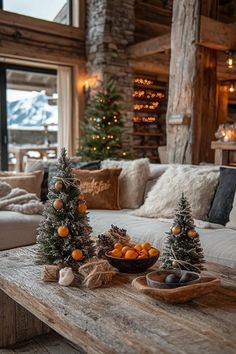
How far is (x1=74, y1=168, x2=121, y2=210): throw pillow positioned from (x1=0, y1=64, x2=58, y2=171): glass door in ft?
11.2

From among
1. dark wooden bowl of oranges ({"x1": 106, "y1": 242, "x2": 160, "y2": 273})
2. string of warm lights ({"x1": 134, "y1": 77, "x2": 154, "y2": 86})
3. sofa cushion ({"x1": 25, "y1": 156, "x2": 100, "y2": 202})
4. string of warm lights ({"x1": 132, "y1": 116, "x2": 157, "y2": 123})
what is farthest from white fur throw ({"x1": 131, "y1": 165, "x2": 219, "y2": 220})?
string of warm lights ({"x1": 134, "y1": 77, "x2": 154, "y2": 86})

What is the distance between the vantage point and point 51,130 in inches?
285

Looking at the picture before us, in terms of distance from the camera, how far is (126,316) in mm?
1222

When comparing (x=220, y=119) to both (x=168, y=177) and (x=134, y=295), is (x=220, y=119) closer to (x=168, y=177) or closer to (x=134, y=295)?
(x=168, y=177)

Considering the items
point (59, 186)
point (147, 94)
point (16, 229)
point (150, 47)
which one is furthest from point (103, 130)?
point (59, 186)

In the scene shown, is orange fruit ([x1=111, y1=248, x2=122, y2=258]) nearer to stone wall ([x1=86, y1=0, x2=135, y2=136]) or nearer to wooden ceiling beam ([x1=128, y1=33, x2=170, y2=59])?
wooden ceiling beam ([x1=128, y1=33, x2=170, y2=59])

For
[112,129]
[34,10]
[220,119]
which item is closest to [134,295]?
[112,129]

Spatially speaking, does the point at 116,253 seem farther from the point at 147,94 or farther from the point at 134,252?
the point at 147,94

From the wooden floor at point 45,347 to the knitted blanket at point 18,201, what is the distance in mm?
1208

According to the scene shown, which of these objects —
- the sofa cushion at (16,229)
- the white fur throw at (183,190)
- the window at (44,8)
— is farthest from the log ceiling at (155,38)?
the sofa cushion at (16,229)

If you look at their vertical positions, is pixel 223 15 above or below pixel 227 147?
above

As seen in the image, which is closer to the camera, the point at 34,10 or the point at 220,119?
the point at 34,10

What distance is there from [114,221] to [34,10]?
15.9 feet

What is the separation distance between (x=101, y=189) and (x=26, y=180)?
2.57 ft
